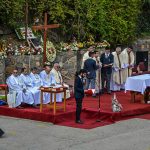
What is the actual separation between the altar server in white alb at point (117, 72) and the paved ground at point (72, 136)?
5656mm

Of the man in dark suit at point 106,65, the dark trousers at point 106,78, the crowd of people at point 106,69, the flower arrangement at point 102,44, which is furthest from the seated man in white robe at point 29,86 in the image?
the flower arrangement at point 102,44

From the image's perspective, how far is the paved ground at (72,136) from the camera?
11.8m

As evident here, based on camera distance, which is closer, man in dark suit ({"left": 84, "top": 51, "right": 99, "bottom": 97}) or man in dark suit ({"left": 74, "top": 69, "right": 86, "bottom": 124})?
man in dark suit ({"left": 74, "top": 69, "right": 86, "bottom": 124})

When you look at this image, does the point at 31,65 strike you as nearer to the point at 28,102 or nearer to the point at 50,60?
the point at 50,60

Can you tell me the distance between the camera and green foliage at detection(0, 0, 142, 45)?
20.7 meters

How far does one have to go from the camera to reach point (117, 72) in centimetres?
2069

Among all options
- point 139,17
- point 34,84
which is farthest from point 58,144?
point 139,17

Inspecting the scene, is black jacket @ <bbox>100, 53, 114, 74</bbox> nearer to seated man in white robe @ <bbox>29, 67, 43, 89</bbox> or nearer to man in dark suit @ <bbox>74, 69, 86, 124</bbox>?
seated man in white robe @ <bbox>29, 67, 43, 89</bbox>

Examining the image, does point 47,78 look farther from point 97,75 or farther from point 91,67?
point 97,75

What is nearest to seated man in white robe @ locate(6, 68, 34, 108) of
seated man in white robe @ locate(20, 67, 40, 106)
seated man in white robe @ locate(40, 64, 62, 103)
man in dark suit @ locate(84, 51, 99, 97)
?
seated man in white robe @ locate(20, 67, 40, 106)

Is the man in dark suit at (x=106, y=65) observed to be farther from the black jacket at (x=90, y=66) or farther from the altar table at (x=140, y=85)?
the altar table at (x=140, y=85)

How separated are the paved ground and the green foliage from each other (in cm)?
685

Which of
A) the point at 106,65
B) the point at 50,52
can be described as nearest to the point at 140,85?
the point at 106,65

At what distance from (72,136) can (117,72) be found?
26.7 ft
